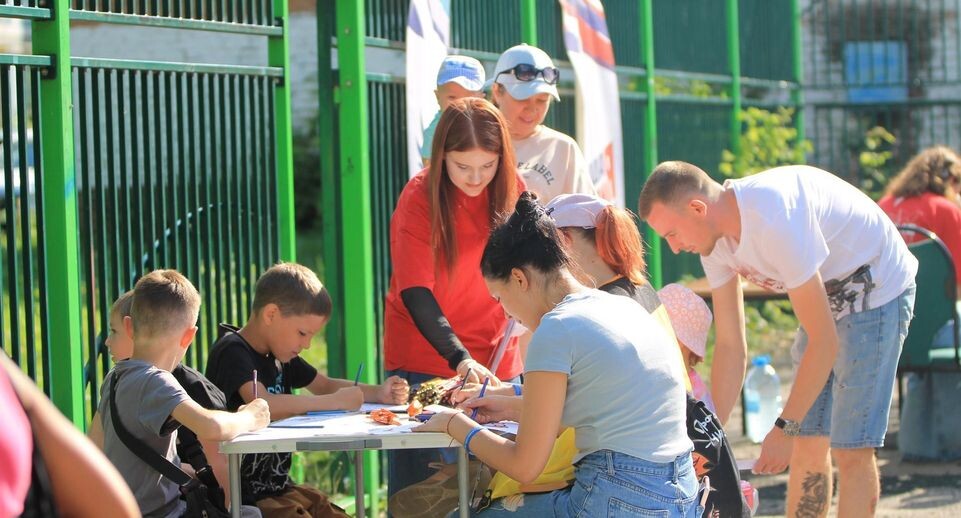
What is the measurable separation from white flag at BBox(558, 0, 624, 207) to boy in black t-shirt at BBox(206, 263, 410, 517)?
3665mm

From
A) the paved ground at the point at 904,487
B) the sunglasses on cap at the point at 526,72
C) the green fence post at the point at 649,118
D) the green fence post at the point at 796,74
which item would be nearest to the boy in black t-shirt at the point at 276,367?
the sunglasses on cap at the point at 526,72

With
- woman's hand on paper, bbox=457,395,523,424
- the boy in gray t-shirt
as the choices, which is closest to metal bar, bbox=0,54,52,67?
the boy in gray t-shirt

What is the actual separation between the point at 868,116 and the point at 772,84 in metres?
2.56

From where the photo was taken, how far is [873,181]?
46.3ft

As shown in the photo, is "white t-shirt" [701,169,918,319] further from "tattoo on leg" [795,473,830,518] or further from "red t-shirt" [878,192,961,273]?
"red t-shirt" [878,192,961,273]

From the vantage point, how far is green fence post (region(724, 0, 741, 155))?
11.7 m

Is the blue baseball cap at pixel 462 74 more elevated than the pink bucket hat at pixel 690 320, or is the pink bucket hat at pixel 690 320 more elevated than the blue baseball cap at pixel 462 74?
the blue baseball cap at pixel 462 74

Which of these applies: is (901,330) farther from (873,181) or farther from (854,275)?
(873,181)

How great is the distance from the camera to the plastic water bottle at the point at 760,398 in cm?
792

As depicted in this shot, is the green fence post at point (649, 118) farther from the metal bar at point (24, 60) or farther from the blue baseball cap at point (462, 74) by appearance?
the metal bar at point (24, 60)

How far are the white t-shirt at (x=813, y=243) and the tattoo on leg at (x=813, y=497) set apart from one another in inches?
26.0

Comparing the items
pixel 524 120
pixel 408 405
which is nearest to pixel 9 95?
pixel 408 405

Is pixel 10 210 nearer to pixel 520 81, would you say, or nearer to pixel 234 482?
pixel 234 482

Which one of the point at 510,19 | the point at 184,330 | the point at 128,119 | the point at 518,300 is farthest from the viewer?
the point at 510,19
